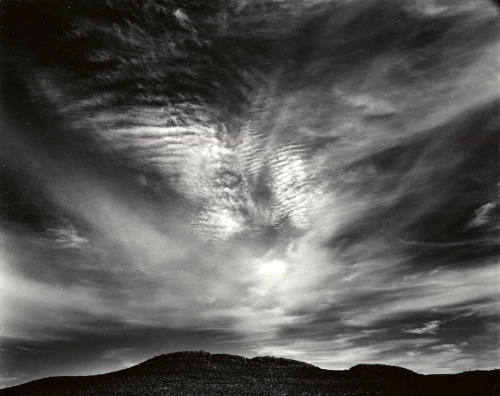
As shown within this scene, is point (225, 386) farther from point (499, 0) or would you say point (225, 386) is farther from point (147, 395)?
point (499, 0)

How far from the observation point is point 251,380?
188 feet

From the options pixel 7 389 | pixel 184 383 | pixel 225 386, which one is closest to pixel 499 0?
pixel 225 386

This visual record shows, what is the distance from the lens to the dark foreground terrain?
49938mm

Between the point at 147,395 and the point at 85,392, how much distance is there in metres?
9.10

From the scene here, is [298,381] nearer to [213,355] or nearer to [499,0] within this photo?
[213,355]

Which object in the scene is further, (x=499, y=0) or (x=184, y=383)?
(x=184, y=383)

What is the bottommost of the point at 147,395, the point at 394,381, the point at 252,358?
the point at 147,395

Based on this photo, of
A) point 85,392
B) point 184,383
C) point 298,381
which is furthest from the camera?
point 298,381

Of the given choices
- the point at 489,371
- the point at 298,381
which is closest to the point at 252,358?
the point at 298,381

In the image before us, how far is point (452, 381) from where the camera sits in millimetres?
55469

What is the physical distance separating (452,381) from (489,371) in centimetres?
629

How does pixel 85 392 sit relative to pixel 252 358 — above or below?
below

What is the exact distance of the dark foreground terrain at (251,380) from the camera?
49.9 metres

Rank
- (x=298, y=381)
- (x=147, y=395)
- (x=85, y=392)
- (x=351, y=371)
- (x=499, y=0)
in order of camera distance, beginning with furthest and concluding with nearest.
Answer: (x=351, y=371) → (x=298, y=381) → (x=85, y=392) → (x=147, y=395) → (x=499, y=0)
